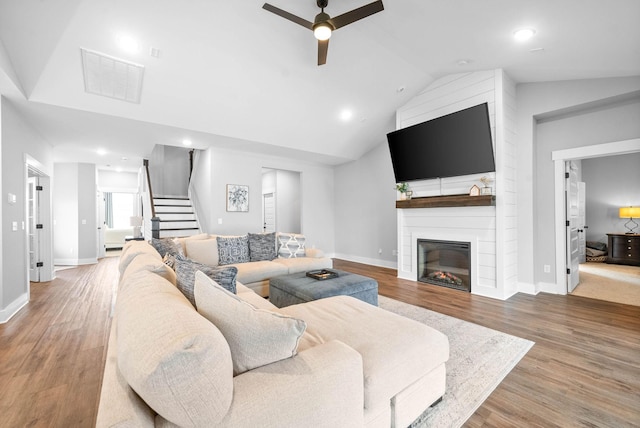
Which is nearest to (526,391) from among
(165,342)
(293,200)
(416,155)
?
(165,342)

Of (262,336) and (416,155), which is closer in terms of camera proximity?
(262,336)

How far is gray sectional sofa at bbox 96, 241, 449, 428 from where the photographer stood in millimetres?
810

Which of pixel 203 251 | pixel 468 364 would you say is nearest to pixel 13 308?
pixel 203 251

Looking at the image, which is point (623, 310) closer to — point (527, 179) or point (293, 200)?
point (527, 179)

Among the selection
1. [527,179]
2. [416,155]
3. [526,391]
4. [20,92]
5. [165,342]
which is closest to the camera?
[165,342]

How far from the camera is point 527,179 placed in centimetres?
418

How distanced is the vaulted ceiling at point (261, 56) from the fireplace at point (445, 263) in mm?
2581

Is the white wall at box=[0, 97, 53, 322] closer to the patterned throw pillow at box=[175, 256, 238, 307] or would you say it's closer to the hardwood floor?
the hardwood floor

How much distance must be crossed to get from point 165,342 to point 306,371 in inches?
21.2

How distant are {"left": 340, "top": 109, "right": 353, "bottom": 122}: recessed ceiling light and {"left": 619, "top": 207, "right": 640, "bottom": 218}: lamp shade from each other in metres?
6.19

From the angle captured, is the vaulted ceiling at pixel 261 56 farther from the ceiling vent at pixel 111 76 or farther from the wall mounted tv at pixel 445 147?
the wall mounted tv at pixel 445 147

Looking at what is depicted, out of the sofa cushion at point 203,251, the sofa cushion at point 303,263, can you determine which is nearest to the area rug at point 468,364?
the sofa cushion at point 303,263

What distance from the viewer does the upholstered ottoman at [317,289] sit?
2.87 metres

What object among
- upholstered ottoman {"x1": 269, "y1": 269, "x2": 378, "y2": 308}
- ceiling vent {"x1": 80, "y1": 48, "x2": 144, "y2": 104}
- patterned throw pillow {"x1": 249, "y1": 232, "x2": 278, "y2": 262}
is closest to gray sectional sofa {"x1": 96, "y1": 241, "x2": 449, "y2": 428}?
upholstered ottoman {"x1": 269, "y1": 269, "x2": 378, "y2": 308}
